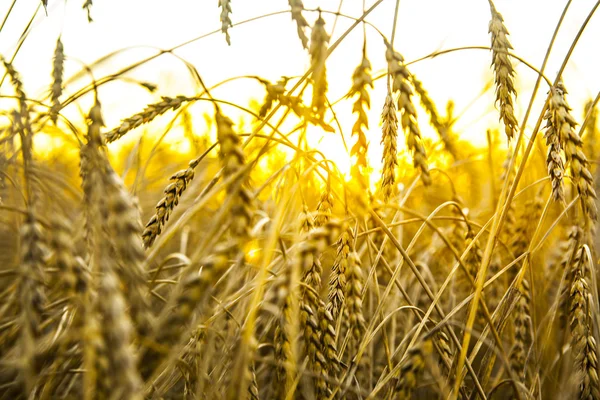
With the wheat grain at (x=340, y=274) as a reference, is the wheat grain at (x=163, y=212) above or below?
above

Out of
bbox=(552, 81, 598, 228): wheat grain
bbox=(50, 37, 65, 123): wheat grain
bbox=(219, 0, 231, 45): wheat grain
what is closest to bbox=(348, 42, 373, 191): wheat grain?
bbox=(219, 0, 231, 45): wheat grain

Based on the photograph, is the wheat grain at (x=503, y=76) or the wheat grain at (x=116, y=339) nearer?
the wheat grain at (x=116, y=339)

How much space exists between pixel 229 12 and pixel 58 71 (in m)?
0.45

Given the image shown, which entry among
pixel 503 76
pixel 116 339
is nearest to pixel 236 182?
pixel 116 339

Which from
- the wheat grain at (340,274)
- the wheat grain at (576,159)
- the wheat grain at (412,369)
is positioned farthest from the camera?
the wheat grain at (340,274)

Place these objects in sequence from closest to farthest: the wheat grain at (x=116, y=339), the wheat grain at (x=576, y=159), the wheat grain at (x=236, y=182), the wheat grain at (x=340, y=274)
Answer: the wheat grain at (x=116, y=339) → the wheat grain at (x=236, y=182) → the wheat grain at (x=576, y=159) → the wheat grain at (x=340, y=274)

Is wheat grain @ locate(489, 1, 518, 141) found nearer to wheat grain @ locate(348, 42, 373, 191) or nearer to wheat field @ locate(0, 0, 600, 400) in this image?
wheat field @ locate(0, 0, 600, 400)

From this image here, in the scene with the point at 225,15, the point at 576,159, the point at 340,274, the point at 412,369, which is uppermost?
the point at 225,15

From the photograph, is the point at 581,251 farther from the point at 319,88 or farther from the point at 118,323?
the point at 118,323

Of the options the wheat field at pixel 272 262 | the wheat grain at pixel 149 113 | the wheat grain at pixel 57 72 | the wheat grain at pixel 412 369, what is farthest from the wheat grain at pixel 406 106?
the wheat grain at pixel 57 72

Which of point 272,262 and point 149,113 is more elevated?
point 149,113

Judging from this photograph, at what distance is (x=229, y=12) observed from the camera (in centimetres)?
101

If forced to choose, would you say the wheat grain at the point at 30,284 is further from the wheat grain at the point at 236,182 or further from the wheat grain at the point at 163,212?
the wheat grain at the point at 163,212

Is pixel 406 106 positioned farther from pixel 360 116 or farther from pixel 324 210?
pixel 324 210
